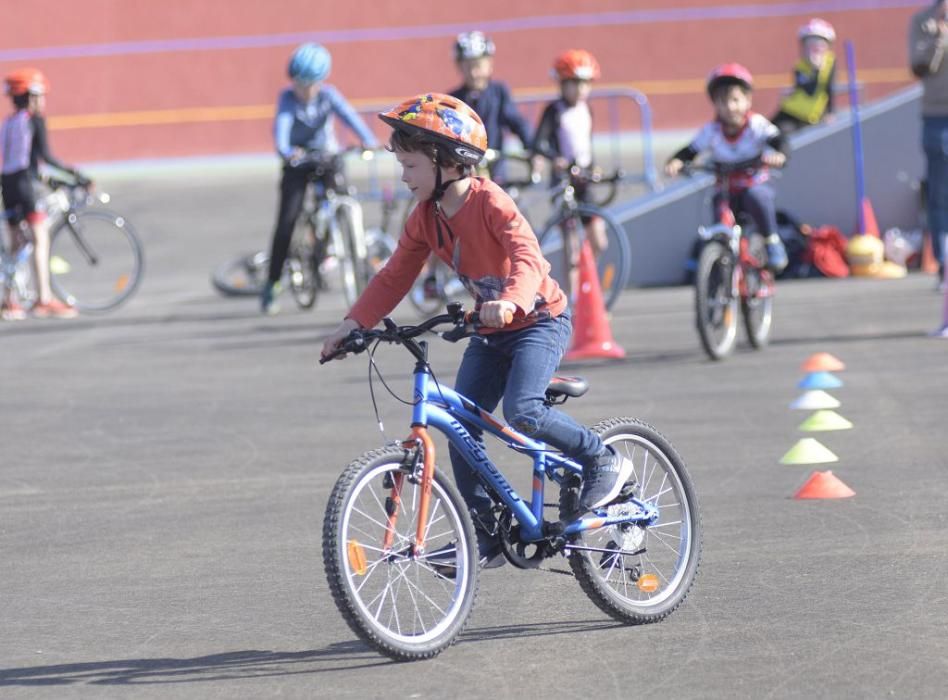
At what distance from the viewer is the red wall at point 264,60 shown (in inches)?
1284

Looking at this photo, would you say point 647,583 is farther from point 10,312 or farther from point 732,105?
point 10,312

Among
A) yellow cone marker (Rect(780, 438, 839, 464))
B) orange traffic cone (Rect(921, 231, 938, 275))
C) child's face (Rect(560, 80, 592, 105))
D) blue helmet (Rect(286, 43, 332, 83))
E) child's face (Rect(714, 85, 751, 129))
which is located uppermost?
blue helmet (Rect(286, 43, 332, 83))

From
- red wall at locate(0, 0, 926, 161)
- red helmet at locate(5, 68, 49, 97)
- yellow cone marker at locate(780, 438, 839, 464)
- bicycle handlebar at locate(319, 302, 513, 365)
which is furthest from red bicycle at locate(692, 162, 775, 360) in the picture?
red wall at locate(0, 0, 926, 161)

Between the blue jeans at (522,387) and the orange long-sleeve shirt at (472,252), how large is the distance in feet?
0.22

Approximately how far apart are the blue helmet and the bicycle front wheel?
9.21ft

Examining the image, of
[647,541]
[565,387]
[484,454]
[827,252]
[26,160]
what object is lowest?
[827,252]

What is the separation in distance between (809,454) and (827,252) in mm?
8483

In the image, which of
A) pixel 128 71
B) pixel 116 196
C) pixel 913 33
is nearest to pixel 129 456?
pixel 913 33

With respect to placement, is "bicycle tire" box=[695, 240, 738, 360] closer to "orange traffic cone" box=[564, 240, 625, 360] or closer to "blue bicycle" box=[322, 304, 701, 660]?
"orange traffic cone" box=[564, 240, 625, 360]

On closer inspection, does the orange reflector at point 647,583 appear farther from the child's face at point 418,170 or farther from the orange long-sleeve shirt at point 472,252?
the child's face at point 418,170

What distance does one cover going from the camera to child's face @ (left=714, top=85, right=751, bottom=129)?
11898mm

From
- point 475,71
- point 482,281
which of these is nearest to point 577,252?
point 475,71

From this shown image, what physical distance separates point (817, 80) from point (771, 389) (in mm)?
7126

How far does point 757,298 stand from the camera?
39.2 ft
